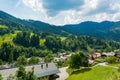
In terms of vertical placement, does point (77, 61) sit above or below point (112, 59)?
above

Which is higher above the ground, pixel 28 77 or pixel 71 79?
pixel 28 77

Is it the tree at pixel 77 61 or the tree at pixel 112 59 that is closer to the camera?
the tree at pixel 77 61

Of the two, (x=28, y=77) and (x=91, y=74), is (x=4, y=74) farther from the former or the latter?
(x=91, y=74)

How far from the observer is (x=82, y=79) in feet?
265

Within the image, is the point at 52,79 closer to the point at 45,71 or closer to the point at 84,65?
the point at 45,71

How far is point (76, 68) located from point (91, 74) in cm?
1818

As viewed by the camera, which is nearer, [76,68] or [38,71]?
[38,71]

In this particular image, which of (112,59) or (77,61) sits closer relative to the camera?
(77,61)

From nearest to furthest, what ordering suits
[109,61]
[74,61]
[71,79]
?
[71,79]
[74,61]
[109,61]

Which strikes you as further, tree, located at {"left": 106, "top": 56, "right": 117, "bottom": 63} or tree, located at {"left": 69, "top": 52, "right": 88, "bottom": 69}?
tree, located at {"left": 106, "top": 56, "right": 117, "bottom": 63}

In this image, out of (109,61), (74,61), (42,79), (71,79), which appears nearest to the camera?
(42,79)

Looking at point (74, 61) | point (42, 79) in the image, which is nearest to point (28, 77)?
point (42, 79)

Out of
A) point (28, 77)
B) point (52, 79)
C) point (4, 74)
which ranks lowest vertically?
point (52, 79)

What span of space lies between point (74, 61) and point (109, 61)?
2653 centimetres
